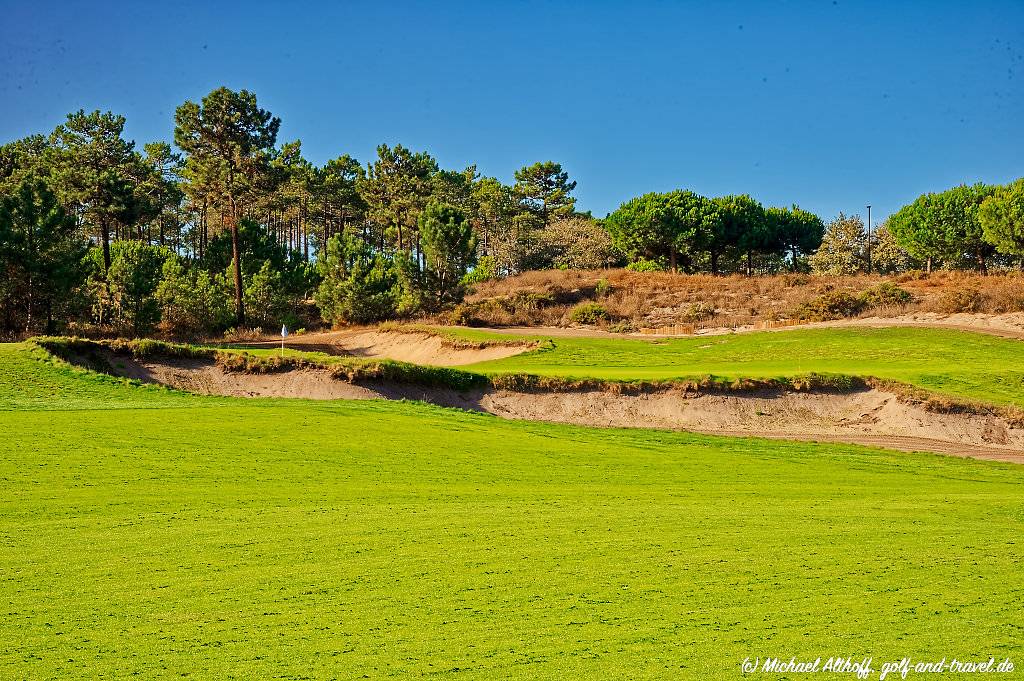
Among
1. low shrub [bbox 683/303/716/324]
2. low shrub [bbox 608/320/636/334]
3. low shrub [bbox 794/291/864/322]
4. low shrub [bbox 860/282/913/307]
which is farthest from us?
low shrub [bbox 683/303/716/324]

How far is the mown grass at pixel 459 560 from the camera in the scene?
6.40 metres

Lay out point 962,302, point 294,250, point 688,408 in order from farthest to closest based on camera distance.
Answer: point 294,250 < point 962,302 < point 688,408

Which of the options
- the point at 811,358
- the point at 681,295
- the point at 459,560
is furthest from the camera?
the point at 681,295

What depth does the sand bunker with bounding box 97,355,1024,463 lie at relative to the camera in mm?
24797

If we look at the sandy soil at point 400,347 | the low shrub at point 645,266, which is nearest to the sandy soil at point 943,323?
the sandy soil at point 400,347

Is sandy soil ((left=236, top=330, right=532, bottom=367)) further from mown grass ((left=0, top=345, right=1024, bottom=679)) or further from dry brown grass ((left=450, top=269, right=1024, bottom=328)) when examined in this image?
mown grass ((left=0, top=345, right=1024, bottom=679))

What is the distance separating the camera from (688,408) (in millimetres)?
27781

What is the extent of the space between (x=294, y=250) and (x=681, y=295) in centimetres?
3667

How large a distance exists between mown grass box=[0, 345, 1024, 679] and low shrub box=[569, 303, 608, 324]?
1700 inches

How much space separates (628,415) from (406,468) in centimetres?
1527

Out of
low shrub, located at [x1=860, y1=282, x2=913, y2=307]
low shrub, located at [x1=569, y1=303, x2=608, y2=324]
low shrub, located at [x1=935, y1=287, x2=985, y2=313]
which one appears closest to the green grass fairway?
low shrub, located at [x1=935, y1=287, x2=985, y2=313]

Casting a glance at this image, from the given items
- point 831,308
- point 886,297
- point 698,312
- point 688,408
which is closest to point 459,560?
point 688,408

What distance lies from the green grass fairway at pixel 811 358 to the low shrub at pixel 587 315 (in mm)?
13494

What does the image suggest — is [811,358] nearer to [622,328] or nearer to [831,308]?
[831,308]
